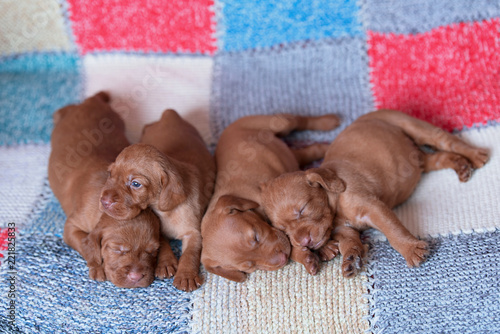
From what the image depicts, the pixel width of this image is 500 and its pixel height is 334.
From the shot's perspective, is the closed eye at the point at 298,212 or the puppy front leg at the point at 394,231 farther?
the closed eye at the point at 298,212

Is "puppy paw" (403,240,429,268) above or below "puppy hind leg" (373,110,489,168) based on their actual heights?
below

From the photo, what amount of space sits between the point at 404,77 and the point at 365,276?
6.02ft

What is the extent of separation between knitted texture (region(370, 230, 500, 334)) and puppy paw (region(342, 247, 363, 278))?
0.33ft

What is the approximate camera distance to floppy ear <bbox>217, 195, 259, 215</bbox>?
299cm

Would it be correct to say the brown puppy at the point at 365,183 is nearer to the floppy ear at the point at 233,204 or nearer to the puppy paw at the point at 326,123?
the floppy ear at the point at 233,204

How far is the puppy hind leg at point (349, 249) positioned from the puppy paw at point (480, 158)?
93cm

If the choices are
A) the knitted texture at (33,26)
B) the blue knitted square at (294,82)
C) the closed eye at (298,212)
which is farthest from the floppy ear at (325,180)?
the knitted texture at (33,26)

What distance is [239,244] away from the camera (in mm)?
2885

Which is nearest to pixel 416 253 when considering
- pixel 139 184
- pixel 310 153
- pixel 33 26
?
pixel 310 153

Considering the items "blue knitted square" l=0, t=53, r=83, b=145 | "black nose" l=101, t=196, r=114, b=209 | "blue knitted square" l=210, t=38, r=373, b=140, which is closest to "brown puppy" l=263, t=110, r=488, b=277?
"blue knitted square" l=210, t=38, r=373, b=140

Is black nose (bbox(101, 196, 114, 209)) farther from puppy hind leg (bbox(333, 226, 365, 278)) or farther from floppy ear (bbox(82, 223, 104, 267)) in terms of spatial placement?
puppy hind leg (bbox(333, 226, 365, 278))

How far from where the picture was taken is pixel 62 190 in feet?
11.7

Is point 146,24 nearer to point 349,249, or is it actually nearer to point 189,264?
point 189,264

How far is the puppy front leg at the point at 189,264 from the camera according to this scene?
2.94 metres
